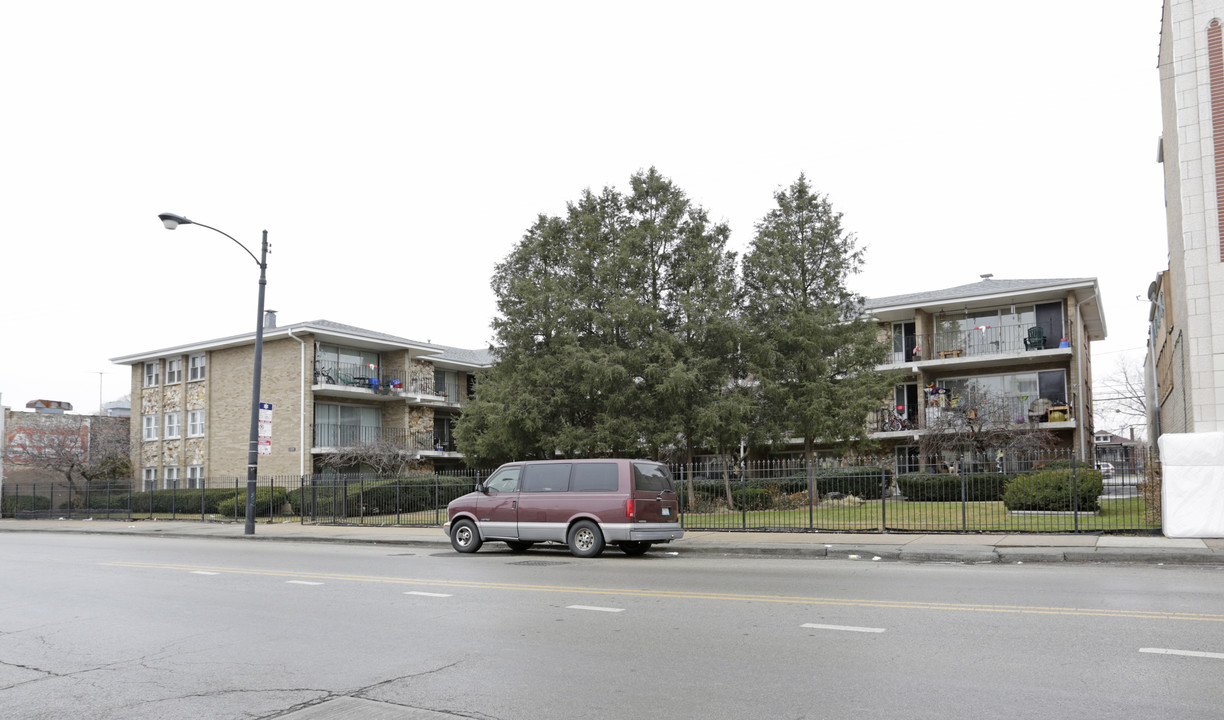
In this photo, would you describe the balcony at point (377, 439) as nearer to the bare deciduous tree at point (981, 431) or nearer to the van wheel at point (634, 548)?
the bare deciduous tree at point (981, 431)

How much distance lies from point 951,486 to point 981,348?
13.4m

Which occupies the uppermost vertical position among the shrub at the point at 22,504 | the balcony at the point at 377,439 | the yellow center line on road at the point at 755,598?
the balcony at the point at 377,439

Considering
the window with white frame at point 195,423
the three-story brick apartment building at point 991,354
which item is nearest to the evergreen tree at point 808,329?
the three-story brick apartment building at point 991,354

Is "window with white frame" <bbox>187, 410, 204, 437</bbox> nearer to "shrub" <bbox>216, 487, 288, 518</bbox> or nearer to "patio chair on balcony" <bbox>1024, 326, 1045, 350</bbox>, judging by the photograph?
"shrub" <bbox>216, 487, 288, 518</bbox>

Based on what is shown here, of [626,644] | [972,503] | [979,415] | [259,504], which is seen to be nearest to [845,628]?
[626,644]

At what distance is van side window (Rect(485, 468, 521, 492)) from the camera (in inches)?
693

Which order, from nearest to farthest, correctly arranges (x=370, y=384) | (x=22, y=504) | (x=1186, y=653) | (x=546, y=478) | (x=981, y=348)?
(x=1186, y=653)
(x=546, y=478)
(x=981, y=348)
(x=22, y=504)
(x=370, y=384)

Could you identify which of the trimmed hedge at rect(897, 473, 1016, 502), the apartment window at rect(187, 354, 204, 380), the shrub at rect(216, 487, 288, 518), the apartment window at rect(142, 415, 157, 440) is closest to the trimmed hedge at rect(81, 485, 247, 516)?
the shrub at rect(216, 487, 288, 518)

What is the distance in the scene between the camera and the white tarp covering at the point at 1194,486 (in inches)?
618

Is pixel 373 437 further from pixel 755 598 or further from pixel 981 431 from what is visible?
pixel 755 598

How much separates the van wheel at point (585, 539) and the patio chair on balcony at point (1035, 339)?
26.6 m

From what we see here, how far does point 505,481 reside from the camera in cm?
1777

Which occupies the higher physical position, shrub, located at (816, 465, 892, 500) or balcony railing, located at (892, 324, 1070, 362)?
balcony railing, located at (892, 324, 1070, 362)

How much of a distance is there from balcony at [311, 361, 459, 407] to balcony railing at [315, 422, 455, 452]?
1.49 m
